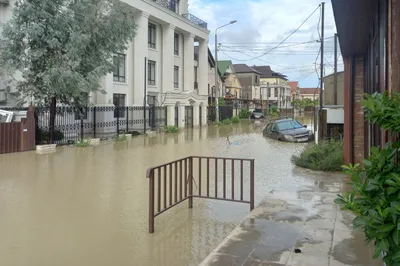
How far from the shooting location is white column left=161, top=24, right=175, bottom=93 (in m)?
34.4

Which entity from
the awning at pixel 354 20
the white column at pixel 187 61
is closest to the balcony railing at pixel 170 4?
the white column at pixel 187 61

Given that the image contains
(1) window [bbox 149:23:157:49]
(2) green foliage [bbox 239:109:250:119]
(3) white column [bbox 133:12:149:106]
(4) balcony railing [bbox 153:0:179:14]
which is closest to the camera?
(3) white column [bbox 133:12:149:106]

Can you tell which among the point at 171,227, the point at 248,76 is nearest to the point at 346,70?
the point at 171,227

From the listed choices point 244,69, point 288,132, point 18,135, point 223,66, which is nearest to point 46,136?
point 18,135

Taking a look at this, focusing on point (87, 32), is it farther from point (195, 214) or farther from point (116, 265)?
point (116, 265)

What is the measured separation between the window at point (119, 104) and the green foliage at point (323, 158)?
1690 centimetres

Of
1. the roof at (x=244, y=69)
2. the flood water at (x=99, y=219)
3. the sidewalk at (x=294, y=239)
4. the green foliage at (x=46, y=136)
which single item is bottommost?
the flood water at (x=99, y=219)

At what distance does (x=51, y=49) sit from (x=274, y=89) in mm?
85376

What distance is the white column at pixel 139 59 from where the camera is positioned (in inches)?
1198

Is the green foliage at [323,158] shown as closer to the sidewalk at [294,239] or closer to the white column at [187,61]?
the sidewalk at [294,239]

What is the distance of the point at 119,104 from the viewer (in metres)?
29.5

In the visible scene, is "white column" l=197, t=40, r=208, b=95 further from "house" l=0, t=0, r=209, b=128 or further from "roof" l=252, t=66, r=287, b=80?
"roof" l=252, t=66, r=287, b=80

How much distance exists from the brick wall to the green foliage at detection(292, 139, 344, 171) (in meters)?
0.96

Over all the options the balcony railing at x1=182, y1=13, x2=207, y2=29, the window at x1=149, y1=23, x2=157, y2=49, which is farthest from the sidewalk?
the balcony railing at x1=182, y1=13, x2=207, y2=29
